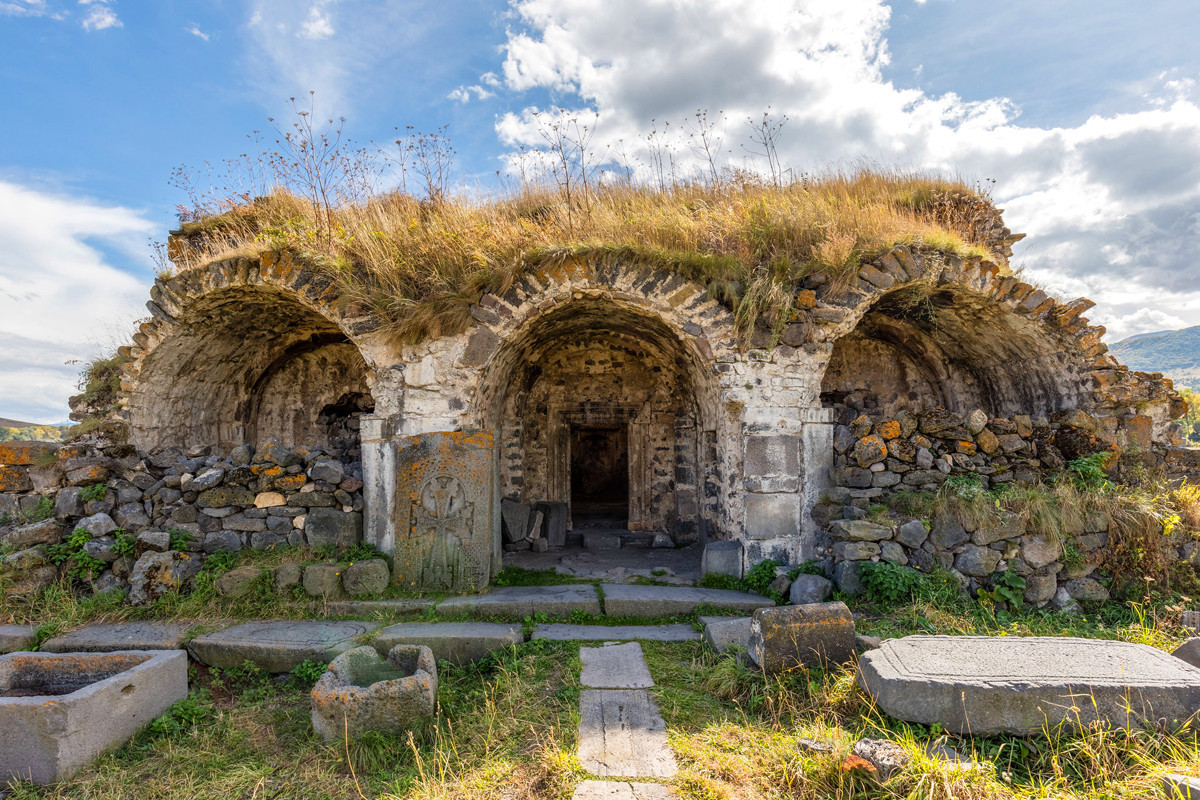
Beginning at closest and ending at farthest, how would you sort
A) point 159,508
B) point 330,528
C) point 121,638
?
point 121,638
point 159,508
point 330,528

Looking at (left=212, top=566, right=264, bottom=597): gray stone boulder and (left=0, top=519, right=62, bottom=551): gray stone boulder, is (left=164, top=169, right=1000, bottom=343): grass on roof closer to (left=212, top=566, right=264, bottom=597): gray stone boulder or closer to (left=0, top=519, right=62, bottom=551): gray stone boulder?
(left=212, top=566, right=264, bottom=597): gray stone boulder

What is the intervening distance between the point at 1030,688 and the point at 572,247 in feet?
15.1

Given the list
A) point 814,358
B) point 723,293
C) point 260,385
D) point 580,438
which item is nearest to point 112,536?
point 260,385

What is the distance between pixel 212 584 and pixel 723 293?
5358 mm

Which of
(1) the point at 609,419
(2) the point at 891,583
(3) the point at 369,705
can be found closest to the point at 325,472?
(3) the point at 369,705

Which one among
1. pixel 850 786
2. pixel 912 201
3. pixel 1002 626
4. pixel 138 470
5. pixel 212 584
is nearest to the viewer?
pixel 850 786

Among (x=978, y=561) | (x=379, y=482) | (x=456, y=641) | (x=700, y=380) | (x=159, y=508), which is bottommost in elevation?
(x=456, y=641)

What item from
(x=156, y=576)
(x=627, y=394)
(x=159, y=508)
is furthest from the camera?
(x=627, y=394)

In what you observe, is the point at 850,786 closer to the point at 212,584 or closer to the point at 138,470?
the point at 212,584

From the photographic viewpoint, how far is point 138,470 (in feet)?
18.2

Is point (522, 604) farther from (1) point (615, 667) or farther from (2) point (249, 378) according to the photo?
(2) point (249, 378)

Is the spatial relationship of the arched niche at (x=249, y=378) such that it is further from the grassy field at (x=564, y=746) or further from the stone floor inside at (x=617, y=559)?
the grassy field at (x=564, y=746)

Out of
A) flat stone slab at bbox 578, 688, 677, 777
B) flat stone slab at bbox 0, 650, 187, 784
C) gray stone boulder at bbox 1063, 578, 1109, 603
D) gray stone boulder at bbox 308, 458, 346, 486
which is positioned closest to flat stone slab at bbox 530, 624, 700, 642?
flat stone slab at bbox 578, 688, 677, 777

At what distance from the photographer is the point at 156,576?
202 inches
